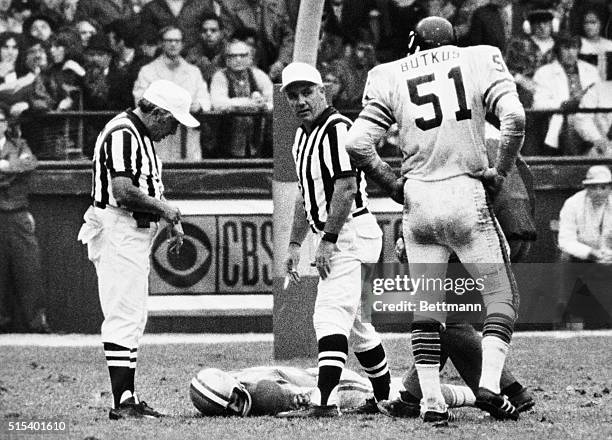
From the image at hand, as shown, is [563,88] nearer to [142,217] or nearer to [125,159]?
[142,217]

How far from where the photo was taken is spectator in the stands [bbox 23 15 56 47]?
1661 centimetres

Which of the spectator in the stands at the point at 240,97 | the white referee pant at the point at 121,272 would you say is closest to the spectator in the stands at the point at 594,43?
the spectator in the stands at the point at 240,97

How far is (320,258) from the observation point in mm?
9016

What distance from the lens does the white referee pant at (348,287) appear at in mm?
8992

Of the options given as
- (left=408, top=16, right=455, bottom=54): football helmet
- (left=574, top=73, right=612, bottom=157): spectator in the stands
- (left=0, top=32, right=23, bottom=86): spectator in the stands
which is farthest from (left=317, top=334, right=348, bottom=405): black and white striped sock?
(left=0, top=32, right=23, bottom=86): spectator in the stands

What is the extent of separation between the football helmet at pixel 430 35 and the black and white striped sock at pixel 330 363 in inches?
68.8

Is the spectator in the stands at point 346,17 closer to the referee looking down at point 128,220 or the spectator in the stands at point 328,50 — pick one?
the spectator in the stands at point 328,50

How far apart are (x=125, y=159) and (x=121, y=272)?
0.69 meters

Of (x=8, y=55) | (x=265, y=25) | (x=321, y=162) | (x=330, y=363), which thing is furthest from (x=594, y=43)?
(x=330, y=363)

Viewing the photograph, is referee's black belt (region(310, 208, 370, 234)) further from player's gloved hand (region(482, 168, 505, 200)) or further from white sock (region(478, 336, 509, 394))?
white sock (region(478, 336, 509, 394))

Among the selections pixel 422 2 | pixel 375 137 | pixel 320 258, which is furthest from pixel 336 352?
pixel 422 2

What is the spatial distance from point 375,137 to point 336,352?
1268mm

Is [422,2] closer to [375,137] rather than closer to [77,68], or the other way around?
[77,68]

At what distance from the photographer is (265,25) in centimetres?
1683
